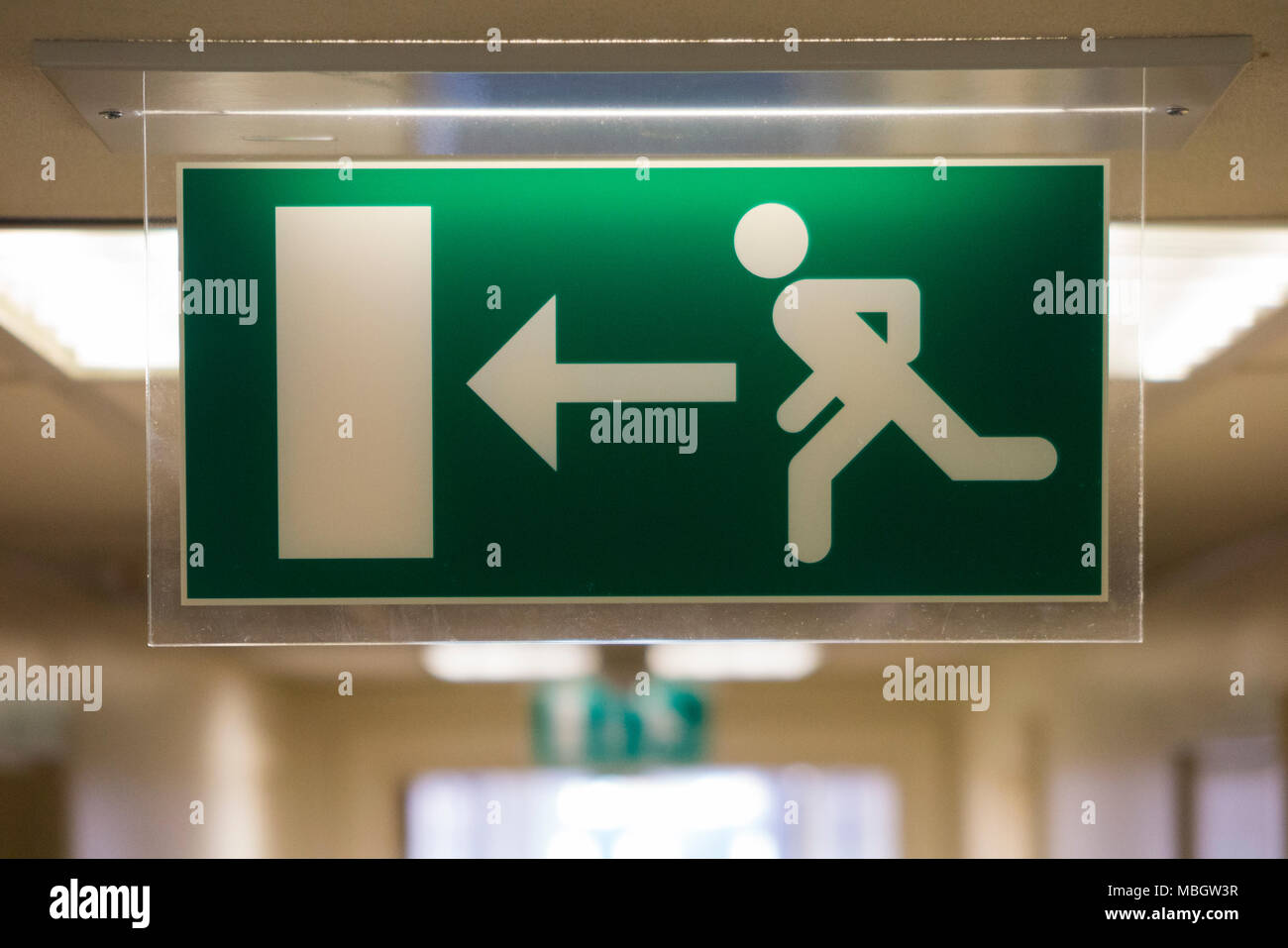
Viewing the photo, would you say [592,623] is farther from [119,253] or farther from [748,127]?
[119,253]

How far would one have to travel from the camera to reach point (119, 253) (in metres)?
2.03

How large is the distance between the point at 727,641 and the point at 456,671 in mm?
696

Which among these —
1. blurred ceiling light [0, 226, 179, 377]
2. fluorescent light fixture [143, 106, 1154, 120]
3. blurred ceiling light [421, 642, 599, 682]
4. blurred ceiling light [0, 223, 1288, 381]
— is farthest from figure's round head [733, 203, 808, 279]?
blurred ceiling light [0, 226, 179, 377]

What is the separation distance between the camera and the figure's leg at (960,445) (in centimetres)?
193

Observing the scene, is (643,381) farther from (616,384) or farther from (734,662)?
(734,662)

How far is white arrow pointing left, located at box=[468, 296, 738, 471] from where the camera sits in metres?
1.94

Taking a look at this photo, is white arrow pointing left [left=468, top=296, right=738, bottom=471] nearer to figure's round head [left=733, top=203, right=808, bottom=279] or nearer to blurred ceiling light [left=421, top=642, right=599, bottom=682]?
figure's round head [left=733, top=203, right=808, bottom=279]

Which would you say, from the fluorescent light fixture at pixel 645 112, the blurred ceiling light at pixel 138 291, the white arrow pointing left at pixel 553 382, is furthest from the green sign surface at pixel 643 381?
the blurred ceiling light at pixel 138 291

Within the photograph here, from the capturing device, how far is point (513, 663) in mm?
2059

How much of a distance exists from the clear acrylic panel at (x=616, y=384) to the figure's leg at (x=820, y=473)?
21 millimetres

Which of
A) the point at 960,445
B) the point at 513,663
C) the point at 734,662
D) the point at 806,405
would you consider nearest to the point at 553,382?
the point at 806,405

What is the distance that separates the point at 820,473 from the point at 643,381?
48cm

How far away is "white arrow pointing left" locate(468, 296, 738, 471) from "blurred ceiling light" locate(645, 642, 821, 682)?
0.57 meters

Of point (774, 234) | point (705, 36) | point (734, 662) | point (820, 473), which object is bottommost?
point (734, 662)
